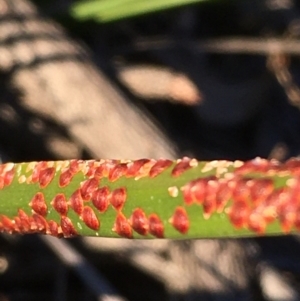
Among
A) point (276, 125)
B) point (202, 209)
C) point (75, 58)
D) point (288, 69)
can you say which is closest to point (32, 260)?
point (75, 58)

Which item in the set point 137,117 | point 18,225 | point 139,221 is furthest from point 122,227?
point 137,117

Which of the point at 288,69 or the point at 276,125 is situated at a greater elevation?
the point at 288,69

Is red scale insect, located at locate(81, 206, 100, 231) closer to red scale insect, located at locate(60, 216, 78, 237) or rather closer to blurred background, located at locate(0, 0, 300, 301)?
red scale insect, located at locate(60, 216, 78, 237)

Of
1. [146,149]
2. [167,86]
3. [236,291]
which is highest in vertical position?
[167,86]

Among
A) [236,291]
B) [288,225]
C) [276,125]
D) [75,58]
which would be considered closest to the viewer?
[288,225]

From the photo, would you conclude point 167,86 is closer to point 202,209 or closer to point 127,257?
point 127,257

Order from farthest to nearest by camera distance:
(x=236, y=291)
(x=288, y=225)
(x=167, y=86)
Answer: (x=167, y=86) → (x=236, y=291) → (x=288, y=225)
